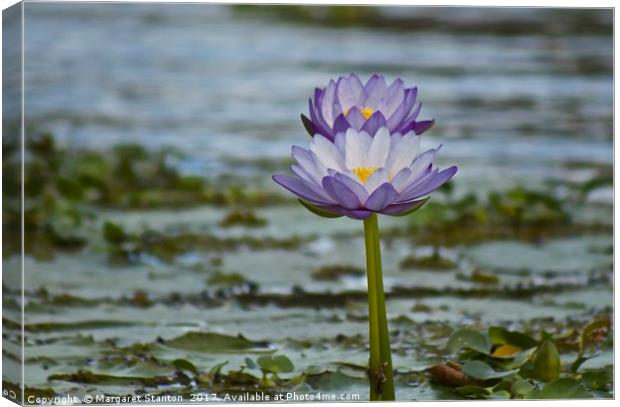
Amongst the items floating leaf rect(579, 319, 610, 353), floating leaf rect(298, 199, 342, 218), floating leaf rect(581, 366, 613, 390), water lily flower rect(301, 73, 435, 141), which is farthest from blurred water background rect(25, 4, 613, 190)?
floating leaf rect(298, 199, 342, 218)

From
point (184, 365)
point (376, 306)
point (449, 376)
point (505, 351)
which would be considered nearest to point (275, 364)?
point (184, 365)

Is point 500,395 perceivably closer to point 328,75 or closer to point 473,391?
point 473,391

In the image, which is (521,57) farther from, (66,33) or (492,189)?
(66,33)

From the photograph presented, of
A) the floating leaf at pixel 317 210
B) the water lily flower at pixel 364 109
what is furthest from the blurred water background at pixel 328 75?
the floating leaf at pixel 317 210

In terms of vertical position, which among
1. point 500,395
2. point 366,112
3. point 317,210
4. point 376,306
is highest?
point 366,112

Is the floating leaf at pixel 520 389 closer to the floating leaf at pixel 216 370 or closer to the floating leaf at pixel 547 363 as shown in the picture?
the floating leaf at pixel 547 363
